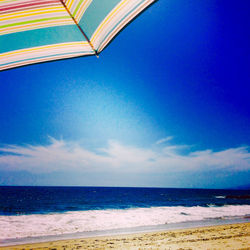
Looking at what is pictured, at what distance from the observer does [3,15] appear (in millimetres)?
1425

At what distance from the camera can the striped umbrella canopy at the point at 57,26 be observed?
4.62 feet

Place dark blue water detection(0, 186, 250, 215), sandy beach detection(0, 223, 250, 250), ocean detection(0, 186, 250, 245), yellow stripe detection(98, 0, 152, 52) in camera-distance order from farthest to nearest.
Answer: dark blue water detection(0, 186, 250, 215) < ocean detection(0, 186, 250, 245) < sandy beach detection(0, 223, 250, 250) < yellow stripe detection(98, 0, 152, 52)

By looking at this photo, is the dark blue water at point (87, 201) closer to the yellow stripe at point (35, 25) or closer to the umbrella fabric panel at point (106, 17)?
the yellow stripe at point (35, 25)

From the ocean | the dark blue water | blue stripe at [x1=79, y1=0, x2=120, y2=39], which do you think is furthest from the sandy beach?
the dark blue water

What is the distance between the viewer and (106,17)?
57.9 inches

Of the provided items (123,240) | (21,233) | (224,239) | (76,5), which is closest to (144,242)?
(123,240)

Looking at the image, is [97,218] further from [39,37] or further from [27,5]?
[27,5]

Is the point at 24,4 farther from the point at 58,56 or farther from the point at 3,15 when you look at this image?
the point at 58,56

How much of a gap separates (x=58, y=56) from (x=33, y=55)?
0.25 m

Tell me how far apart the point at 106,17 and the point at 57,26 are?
487 millimetres

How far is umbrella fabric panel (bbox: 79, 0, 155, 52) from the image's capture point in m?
1.34

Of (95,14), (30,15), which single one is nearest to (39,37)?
(30,15)

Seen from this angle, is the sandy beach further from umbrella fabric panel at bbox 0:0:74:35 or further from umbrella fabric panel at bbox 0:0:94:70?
umbrella fabric panel at bbox 0:0:74:35

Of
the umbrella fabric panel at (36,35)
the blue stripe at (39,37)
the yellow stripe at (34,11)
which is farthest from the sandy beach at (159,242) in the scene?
the yellow stripe at (34,11)
